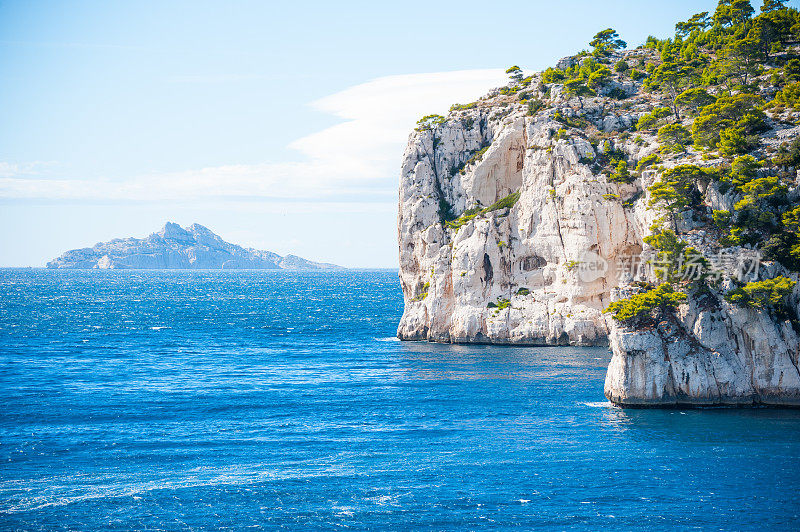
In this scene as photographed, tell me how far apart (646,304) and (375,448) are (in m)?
25.7

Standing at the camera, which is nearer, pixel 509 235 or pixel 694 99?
pixel 694 99

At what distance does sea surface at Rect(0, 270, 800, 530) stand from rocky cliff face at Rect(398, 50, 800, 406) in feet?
A: 25.6

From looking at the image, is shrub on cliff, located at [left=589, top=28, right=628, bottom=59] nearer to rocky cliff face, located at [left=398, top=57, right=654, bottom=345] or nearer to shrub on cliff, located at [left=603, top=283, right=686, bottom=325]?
rocky cliff face, located at [left=398, top=57, right=654, bottom=345]

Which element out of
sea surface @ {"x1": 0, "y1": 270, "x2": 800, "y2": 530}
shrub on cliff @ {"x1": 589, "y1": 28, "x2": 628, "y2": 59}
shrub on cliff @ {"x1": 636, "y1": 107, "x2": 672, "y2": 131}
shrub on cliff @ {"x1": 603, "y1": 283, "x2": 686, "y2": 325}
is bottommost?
sea surface @ {"x1": 0, "y1": 270, "x2": 800, "y2": 530}

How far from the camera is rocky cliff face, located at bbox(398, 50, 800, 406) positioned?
222 feet

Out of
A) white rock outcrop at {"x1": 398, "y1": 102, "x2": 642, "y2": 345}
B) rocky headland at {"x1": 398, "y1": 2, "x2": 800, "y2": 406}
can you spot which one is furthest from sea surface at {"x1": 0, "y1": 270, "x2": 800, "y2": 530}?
white rock outcrop at {"x1": 398, "y1": 102, "x2": 642, "y2": 345}

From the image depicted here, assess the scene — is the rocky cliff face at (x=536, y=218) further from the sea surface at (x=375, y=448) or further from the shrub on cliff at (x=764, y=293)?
the sea surface at (x=375, y=448)

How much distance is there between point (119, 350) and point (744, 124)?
83920mm

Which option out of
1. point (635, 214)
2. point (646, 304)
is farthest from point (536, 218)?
point (646, 304)

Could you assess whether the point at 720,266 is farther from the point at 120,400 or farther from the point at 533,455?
the point at 120,400

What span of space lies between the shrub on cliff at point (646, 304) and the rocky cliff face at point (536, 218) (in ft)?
3.19

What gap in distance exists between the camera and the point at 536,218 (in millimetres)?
88625

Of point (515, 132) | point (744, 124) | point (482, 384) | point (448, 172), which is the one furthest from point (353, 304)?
point (744, 124)

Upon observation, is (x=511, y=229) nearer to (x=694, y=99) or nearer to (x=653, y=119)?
(x=653, y=119)
